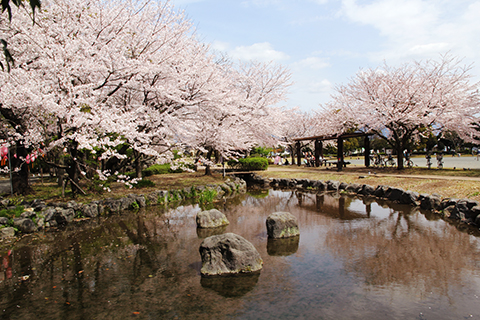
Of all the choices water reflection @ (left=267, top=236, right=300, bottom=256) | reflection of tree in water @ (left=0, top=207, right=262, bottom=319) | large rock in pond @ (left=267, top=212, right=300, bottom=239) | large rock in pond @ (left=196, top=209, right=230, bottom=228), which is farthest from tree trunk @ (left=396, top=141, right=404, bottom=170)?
reflection of tree in water @ (left=0, top=207, right=262, bottom=319)

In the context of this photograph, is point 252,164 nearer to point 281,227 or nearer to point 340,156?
point 340,156

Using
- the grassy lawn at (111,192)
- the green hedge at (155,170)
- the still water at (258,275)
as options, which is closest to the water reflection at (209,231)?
the still water at (258,275)

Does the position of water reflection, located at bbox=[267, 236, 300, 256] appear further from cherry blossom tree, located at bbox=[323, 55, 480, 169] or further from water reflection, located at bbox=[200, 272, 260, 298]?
cherry blossom tree, located at bbox=[323, 55, 480, 169]

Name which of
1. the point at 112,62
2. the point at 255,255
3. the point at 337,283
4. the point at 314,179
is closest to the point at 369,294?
the point at 337,283

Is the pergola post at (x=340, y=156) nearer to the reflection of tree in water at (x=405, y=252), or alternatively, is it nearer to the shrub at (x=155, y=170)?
the reflection of tree in water at (x=405, y=252)

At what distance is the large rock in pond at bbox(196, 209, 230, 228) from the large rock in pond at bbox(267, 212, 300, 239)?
1.80 meters

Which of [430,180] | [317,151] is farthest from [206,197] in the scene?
[317,151]

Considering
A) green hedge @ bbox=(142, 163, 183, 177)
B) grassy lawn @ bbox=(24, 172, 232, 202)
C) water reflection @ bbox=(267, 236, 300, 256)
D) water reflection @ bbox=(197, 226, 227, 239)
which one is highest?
green hedge @ bbox=(142, 163, 183, 177)

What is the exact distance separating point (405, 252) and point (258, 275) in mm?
3249

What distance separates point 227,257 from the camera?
217 inches

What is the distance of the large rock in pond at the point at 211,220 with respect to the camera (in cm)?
873

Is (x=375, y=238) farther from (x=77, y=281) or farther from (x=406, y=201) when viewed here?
(x=77, y=281)

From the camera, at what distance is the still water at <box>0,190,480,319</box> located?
414 cm

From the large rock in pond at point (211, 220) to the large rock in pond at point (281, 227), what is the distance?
1.80 meters
